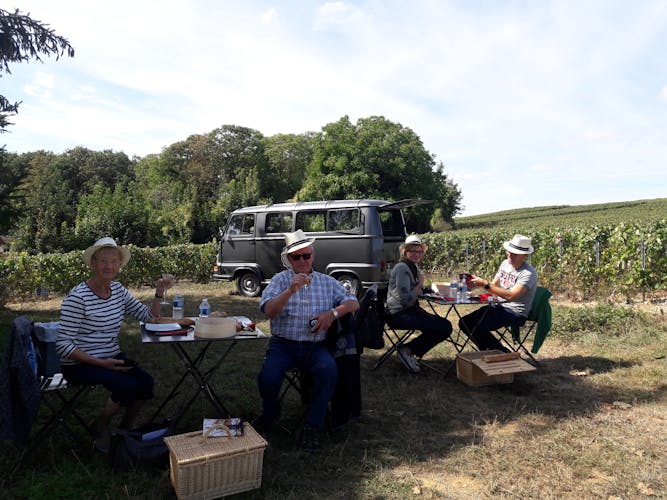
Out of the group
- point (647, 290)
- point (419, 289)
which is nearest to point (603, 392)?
point (419, 289)

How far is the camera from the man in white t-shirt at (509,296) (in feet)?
16.2

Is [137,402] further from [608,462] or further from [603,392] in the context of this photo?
[603,392]

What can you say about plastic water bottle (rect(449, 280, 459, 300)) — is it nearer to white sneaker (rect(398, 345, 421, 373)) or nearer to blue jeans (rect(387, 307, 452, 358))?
blue jeans (rect(387, 307, 452, 358))

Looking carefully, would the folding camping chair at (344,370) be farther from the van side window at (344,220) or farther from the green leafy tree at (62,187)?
the green leafy tree at (62,187)

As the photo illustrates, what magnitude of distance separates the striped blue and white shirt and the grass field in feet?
2.31

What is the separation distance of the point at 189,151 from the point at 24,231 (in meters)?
21.2

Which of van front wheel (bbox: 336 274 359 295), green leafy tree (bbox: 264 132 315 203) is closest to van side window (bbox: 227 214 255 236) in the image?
van front wheel (bbox: 336 274 359 295)

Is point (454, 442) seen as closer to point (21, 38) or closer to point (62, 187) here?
point (21, 38)

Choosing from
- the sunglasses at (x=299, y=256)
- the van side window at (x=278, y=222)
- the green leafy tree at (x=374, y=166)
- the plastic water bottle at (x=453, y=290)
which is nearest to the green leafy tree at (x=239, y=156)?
the green leafy tree at (x=374, y=166)

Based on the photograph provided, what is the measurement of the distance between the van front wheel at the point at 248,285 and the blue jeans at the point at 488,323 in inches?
247

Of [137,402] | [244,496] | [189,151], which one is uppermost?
[189,151]

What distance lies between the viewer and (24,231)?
24.1 m

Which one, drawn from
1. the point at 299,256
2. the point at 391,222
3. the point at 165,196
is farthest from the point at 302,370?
the point at 165,196

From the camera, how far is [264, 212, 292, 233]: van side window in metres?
10.2
